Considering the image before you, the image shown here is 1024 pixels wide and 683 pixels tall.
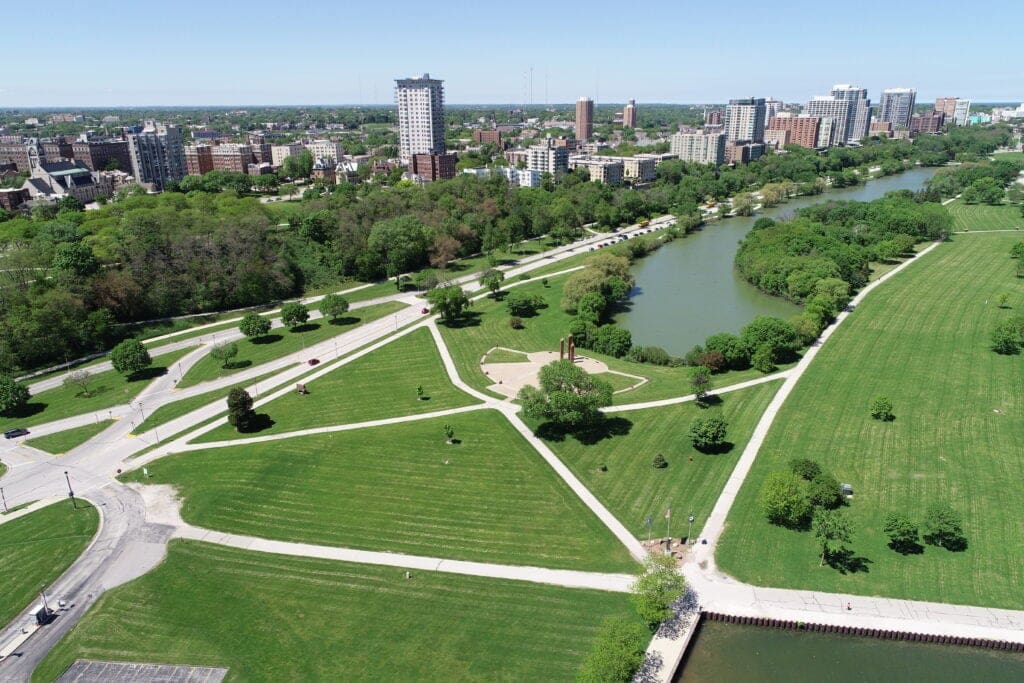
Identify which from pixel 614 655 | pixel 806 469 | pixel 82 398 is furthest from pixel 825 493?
pixel 82 398

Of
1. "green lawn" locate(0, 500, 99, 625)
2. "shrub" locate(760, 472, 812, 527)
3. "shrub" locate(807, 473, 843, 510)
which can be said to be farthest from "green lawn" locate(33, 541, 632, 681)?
"shrub" locate(807, 473, 843, 510)

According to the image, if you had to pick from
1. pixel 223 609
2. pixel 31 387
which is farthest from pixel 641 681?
pixel 31 387

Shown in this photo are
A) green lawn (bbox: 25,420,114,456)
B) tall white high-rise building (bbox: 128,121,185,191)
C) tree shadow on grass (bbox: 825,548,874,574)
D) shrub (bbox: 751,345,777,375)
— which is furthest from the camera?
tall white high-rise building (bbox: 128,121,185,191)

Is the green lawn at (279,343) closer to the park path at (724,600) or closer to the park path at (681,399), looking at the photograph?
the park path at (681,399)

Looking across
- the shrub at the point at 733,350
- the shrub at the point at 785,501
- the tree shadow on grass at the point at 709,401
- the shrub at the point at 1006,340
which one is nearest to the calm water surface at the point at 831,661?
the shrub at the point at 785,501

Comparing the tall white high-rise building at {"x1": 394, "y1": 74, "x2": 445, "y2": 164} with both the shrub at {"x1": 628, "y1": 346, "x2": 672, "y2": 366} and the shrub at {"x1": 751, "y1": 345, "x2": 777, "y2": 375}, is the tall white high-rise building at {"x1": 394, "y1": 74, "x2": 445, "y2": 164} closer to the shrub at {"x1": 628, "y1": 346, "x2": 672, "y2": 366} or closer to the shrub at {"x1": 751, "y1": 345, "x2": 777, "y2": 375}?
the shrub at {"x1": 628, "y1": 346, "x2": 672, "y2": 366}

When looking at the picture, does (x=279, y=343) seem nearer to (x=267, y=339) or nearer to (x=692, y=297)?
(x=267, y=339)

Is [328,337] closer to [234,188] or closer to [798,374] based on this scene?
[798,374]
